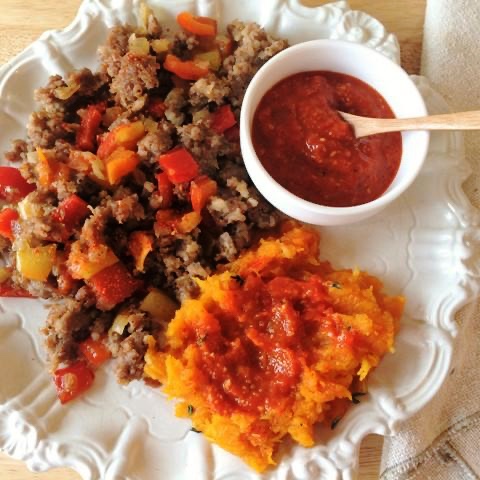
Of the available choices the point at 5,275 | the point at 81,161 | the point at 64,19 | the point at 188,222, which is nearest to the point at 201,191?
the point at 188,222

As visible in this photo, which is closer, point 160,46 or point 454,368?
point 160,46

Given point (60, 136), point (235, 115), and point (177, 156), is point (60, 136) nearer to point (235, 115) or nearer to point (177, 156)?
point (177, 156)

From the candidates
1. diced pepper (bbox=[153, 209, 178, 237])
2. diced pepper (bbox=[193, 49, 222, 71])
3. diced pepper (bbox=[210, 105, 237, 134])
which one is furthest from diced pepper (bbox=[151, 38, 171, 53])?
diced pepper (bbox=[153, 209, 178, 237])

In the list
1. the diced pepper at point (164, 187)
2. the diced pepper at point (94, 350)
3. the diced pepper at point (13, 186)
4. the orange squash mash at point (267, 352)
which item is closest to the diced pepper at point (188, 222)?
the diced pepper at point (164, 187)

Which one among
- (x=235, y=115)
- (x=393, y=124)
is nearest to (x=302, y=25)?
(x=235, y=115)

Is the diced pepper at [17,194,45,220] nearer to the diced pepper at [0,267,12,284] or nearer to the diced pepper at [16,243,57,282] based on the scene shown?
the diced pepper at [16,243,57,282]

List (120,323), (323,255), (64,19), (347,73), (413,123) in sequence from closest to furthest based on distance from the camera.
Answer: (413,123), (120,323), (347,73), (323,255), (64,19)

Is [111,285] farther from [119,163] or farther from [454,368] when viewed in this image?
[454,368]
